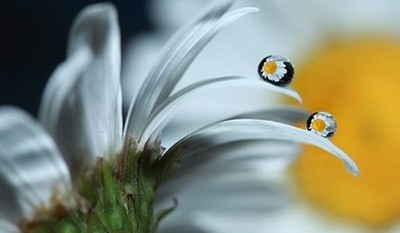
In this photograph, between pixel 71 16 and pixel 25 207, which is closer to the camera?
pixel 25 207

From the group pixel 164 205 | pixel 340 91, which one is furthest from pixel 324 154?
pixel 164 205

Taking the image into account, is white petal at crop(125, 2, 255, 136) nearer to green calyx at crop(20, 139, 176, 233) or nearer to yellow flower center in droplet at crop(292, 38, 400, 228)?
green calyx at crop(20, 139, 176, 233)

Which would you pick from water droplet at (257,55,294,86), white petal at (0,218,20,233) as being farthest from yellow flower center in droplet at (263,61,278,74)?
white petal at (0,218,20,233)

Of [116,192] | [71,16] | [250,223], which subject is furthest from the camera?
[71,16]

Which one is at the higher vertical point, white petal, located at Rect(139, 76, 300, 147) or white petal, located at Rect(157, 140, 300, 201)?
white petal, located at Rect(157, 140, 300, 201)

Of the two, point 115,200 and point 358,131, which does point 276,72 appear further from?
point 358,131

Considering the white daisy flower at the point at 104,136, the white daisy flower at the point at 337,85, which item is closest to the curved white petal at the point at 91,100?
the white daisy flower at the point at 104,136

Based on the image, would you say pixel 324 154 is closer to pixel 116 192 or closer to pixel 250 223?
pixel 250 223
